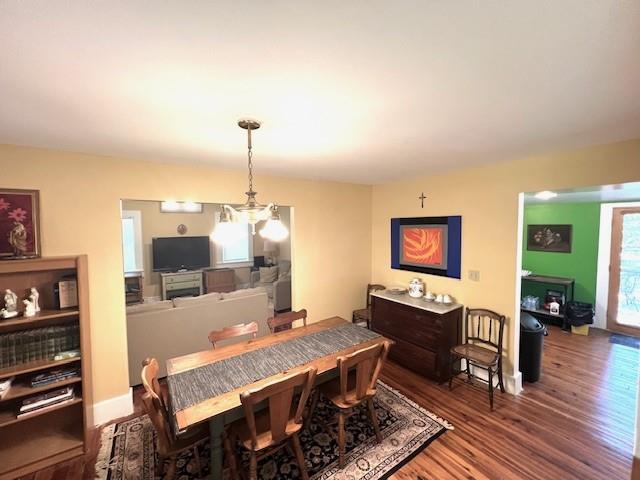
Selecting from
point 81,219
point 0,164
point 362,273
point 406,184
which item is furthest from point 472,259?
point 0,164

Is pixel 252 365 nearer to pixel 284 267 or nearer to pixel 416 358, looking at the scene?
pixel 416 358

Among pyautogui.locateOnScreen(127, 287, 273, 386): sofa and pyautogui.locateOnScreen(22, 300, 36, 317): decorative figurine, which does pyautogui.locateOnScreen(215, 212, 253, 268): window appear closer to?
pyautogui.locateOnScreen(127, 287, 273, 386): sofa

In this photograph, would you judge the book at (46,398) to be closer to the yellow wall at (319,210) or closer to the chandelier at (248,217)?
the yellow wall at (319,210)

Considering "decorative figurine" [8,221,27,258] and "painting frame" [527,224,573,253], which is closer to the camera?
"decorative figurine" [8,221,27,258]

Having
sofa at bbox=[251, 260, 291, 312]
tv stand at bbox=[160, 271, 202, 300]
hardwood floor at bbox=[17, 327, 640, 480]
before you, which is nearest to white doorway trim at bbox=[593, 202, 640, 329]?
hardwood floor at bbox=[17, 327, 640, 480]

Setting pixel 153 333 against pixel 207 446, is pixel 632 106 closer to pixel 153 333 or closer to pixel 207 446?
pixel 207 446

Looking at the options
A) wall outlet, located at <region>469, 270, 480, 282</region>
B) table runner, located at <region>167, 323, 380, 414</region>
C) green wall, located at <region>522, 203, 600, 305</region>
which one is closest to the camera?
table runner, located at <region>167, 323, 380, 414</region>

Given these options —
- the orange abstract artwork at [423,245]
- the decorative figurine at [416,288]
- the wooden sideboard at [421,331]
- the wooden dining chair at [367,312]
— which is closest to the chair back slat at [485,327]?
the wooden sideboard at [421,331]

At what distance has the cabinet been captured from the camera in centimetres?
641

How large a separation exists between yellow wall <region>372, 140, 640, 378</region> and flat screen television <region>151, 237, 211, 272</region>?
4803 mm

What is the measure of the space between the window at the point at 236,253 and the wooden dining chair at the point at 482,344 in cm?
520

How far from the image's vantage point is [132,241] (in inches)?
233

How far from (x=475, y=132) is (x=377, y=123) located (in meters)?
0.73

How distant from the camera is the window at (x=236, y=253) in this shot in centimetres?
690
